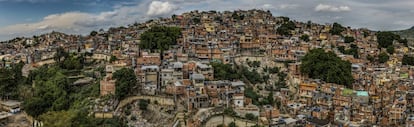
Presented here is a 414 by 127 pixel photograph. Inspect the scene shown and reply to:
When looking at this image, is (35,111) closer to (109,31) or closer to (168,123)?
(168,123)

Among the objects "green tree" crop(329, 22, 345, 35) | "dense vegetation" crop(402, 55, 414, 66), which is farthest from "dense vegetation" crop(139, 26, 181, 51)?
"dense vegetation" crop(402, 55, 414, 66)

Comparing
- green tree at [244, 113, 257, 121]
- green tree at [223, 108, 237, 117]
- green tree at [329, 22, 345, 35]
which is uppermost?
green tree at [329, 22, 345, 35]

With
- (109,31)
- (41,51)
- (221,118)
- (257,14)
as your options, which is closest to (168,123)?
(221,118)

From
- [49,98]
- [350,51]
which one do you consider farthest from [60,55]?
[350,51]

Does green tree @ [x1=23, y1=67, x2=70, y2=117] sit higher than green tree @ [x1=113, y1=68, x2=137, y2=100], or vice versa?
green tree @ [x1=113, y1=68, x2=137, y2=100]

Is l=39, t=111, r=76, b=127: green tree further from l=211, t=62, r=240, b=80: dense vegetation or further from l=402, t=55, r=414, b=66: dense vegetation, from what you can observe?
l=402, t=55, r=414, b=66: dense vegetation

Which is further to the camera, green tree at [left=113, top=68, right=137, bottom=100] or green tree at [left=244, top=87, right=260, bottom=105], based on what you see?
green tree at [left=244, top=87, right=260, bottom=105]

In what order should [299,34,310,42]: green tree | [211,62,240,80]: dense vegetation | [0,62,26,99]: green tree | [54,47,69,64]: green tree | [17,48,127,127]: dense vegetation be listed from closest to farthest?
[17,48,127,127]: dense vegetation → [211,62,240,80]: dense vegetation → [0,62,26,99]: green tree → [54,47,69,64]: green tree → [299,34,310,42]: green tree

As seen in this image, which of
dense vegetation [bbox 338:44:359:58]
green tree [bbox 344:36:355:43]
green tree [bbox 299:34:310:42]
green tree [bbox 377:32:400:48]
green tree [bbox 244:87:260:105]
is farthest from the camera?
green tree [bbox 377:32:400:48]

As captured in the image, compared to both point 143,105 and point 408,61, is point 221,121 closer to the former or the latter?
point 143,105
